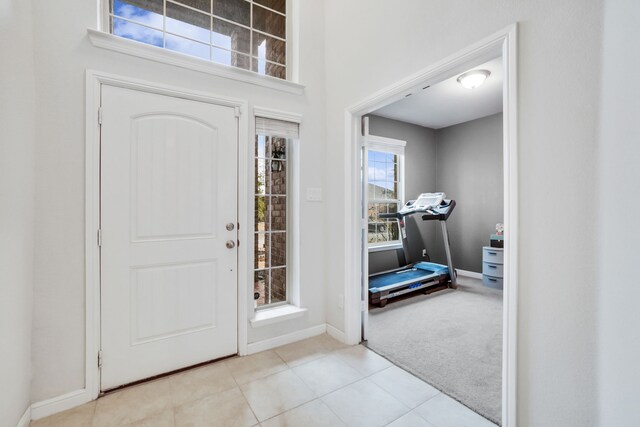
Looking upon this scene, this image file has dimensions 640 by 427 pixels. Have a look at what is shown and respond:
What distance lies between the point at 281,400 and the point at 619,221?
6.37ft

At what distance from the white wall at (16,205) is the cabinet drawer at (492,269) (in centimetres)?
514

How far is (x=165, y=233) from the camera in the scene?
2.10 metres

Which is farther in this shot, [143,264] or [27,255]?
[143,264]

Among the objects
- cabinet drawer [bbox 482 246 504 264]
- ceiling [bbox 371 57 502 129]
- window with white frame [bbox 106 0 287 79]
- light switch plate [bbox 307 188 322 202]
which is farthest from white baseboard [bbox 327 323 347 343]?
cabinet drawer [bbox 482 246 504 264]

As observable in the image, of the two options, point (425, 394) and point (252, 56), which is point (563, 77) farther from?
point (252, 56)

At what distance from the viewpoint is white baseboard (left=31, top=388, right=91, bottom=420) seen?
5.55 ft

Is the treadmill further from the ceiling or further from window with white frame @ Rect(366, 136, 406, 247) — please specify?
the ceiling

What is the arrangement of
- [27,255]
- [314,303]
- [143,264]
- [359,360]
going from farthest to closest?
1. [314,303]
2. [359,360]
3. [143,264]
4. [27,255]

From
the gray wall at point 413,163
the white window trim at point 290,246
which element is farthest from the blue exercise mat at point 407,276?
the white window trim at point 290,246

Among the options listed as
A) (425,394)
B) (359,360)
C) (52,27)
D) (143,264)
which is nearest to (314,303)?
(359,360)

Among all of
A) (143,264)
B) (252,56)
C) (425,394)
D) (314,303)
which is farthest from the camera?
(314,303)

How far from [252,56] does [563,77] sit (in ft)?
7.61

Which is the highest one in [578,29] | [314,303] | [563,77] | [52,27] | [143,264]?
[52,27]

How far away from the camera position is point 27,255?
1.63m
